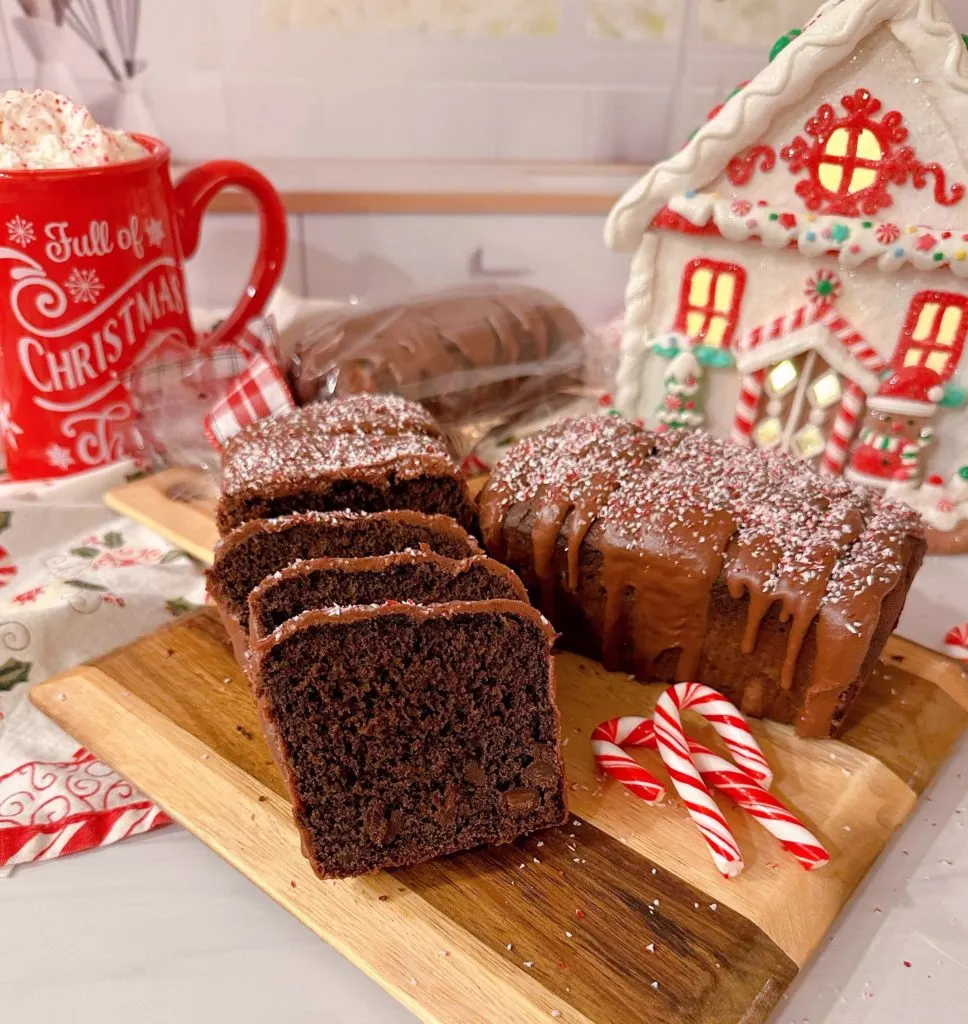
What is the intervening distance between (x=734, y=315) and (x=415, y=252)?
1530mm

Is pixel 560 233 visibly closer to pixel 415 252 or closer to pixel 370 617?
pixel 415 252

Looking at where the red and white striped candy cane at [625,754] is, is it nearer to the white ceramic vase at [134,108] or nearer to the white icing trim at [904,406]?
the white icing trim at [904,406]

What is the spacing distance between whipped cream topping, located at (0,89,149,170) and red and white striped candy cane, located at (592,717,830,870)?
6.15ft

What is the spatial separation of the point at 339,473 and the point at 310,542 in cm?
26

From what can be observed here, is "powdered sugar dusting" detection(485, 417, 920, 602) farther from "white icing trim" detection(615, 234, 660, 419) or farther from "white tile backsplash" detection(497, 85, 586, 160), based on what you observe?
"white tile backsplash" detection(497, 85, 586, 160)

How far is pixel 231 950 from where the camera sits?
1.46 m

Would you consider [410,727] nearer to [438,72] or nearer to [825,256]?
[825,256]

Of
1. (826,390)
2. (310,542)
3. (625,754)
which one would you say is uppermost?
(826,390)

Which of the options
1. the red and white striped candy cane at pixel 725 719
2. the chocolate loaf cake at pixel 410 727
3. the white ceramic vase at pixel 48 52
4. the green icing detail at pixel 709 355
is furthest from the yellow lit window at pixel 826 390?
the white ceramic vase at pixel 48 52

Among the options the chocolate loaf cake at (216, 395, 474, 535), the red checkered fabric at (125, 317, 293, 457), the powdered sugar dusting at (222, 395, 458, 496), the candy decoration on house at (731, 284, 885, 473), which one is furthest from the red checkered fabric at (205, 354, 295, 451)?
the candy decoration on house at (731, 284, 885, 473)

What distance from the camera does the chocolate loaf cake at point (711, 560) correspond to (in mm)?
1725

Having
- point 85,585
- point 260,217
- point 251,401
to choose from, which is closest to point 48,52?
point 260,217

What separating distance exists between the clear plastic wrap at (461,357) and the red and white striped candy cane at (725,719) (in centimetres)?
121

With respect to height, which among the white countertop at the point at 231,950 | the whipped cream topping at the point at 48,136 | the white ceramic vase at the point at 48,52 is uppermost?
the white ceramic vase at the point at 48,52
